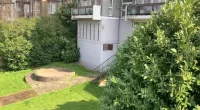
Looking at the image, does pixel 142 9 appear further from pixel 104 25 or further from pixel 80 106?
pixel 80 106

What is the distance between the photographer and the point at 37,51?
67.4 ft

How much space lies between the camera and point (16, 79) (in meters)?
17.0

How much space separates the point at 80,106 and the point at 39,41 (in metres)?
11.4

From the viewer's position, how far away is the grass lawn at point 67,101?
11.6 metres

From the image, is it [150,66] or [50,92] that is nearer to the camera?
[150,66]

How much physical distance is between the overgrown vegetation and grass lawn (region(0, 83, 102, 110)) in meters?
7.38

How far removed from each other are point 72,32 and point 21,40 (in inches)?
211

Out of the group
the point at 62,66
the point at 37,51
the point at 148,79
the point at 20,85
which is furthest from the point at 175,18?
the point at 37,51

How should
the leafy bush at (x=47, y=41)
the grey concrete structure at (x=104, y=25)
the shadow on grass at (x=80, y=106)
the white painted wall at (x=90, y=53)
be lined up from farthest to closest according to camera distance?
the leafy bush at (x=47, y=41)
the white painted wall at (x=90, y=53)
the grey concrete structure at (x=104, y=25)
the shadow on grass at (x=80, y=106)

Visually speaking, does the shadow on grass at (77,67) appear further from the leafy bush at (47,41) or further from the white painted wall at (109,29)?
the white painted wall at (109,29)

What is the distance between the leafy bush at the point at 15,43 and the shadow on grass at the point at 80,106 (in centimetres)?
953

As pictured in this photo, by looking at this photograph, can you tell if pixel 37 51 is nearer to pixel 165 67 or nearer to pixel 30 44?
pixel 30 44

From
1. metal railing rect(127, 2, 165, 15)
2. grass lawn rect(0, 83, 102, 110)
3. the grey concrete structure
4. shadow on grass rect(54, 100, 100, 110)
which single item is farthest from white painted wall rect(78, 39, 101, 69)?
shadow on grass rect(54, 100, 100, 110)

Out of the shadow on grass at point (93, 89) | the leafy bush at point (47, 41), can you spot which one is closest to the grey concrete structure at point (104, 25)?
the leafy bush at point (47, 41)
